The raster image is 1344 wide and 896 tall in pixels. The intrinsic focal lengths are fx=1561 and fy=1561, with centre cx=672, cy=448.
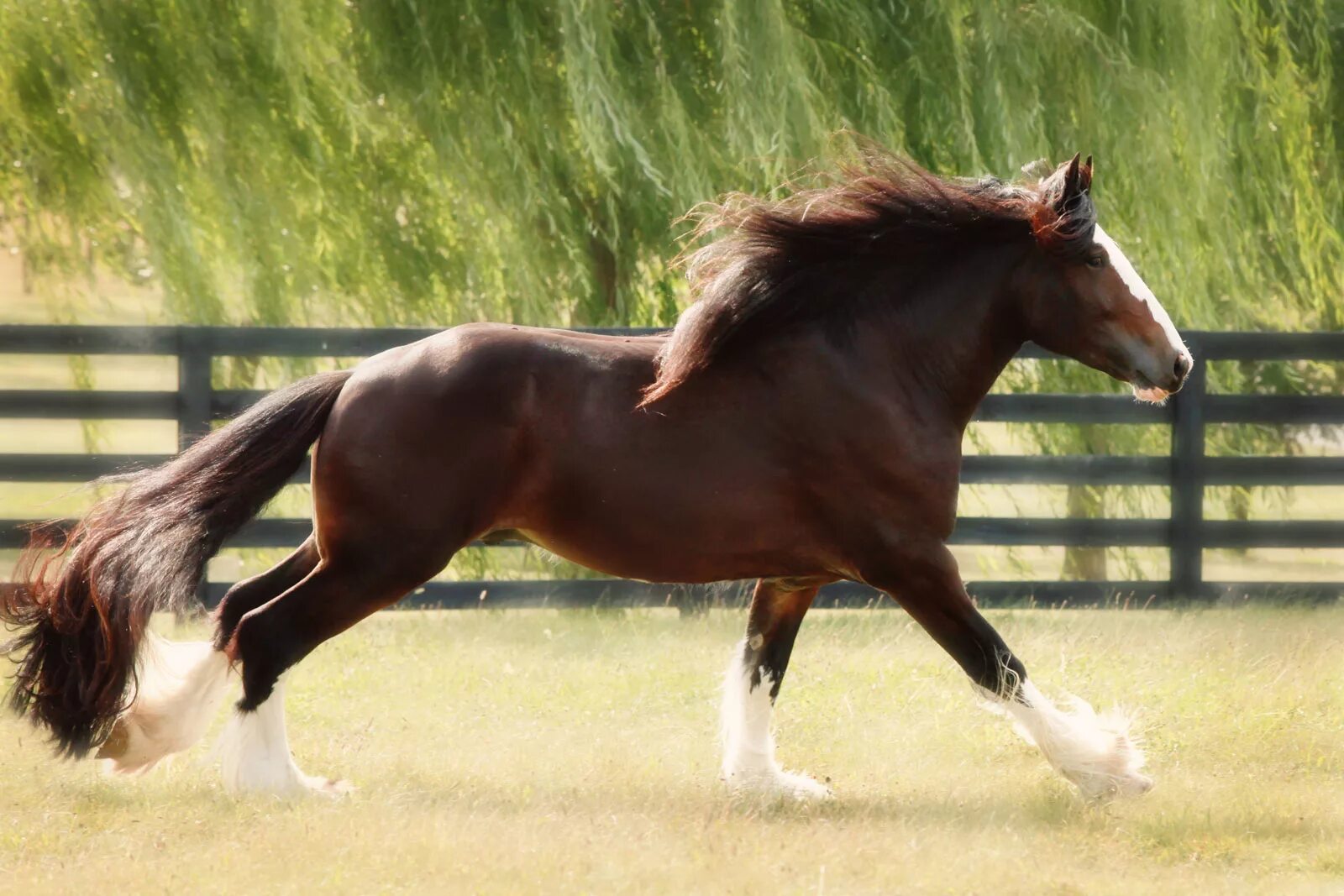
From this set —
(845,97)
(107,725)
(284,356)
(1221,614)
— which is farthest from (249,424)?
(1221,614)

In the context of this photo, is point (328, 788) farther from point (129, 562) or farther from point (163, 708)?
point (129, 562)

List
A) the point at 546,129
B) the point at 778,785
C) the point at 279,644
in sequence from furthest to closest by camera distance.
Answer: the point at 546,129
the point at 778,785
the point at 279,644

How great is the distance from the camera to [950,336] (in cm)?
482

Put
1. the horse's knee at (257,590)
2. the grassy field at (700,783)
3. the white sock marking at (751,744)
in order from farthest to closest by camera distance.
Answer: the white sock marking at (751,744) → the horse's knee at (257,590) → the grassy field at (700,783)

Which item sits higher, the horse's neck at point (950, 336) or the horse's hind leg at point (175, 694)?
the horse's neck at point (950, 336)

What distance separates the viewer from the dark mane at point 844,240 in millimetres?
4766

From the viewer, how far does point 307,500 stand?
8641 millimetres

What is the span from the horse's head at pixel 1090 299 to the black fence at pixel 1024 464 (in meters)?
3.17

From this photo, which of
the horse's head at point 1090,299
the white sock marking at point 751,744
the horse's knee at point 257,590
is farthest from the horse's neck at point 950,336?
the horse's knee at point 257,590

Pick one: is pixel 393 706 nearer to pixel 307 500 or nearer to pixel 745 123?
pixel 307 500

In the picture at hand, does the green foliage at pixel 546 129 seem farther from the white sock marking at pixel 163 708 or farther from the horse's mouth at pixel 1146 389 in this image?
the white sock marking at pixel 163 708

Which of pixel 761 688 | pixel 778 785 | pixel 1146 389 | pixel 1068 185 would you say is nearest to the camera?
pixel 1068 185

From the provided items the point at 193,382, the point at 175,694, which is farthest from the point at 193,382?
the point at 175,694

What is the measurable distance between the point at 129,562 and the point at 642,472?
156cm
